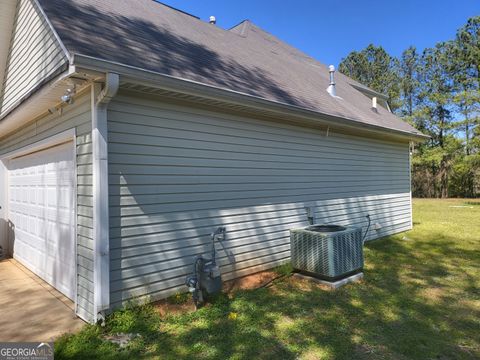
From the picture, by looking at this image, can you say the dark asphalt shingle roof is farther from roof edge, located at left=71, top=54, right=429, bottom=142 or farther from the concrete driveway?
the concrete driveway

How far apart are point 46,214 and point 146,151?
7.49 ft

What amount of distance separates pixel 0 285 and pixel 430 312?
581 cm

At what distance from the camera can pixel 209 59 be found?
5730 mm

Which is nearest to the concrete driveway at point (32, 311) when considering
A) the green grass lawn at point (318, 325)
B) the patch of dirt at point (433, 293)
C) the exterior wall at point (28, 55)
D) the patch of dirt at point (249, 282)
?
the green grass lawn at point (318, 325)

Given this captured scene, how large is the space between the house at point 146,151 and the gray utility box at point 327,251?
1.98ft

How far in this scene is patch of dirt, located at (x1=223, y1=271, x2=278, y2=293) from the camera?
475 centimetres

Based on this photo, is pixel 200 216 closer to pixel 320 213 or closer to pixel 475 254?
pixel 320 213

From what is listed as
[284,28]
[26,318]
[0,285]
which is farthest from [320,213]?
[284,28]

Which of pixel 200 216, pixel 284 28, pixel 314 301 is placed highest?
pixel 284 28

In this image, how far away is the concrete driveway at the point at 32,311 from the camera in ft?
11.3

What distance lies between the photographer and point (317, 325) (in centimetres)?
359

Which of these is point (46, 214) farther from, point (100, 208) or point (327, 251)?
point (327, 251)

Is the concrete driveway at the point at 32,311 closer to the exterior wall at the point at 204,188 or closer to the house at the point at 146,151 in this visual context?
the house at the point at 146,151

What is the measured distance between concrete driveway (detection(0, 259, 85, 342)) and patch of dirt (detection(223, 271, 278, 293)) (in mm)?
1914
